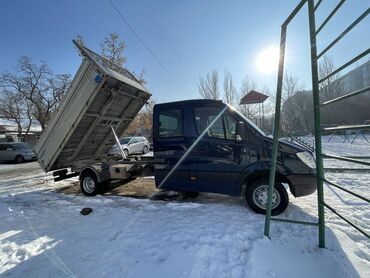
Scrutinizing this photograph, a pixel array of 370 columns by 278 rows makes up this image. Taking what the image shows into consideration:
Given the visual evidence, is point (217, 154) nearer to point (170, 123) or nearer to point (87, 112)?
point (170, 123)

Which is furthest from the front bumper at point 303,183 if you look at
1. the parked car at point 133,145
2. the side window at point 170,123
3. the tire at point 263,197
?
the parked car at point 133,145

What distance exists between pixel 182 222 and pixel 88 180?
136 inches

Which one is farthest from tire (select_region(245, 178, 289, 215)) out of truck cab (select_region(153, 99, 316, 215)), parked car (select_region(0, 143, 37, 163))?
parked car (select_region(0, 143, 37, 163))

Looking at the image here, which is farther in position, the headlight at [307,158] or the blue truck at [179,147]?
the blue truck at [179,147]

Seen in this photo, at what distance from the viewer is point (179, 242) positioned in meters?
3.28

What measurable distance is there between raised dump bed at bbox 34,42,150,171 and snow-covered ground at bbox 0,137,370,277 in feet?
4.92

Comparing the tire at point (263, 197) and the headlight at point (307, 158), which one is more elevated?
the headlight at point (307, 158)

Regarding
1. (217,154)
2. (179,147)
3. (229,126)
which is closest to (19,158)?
(179,147)

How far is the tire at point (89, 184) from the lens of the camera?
A: 6.07 metres

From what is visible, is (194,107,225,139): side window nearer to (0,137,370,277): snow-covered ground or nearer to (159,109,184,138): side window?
(159,109,184,138): side window

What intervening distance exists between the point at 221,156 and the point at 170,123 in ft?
4.49

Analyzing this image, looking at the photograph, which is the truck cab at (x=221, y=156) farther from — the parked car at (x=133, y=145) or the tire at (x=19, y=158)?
the tire at (x=19, y=158)

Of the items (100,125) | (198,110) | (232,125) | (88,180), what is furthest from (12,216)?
(232,125)

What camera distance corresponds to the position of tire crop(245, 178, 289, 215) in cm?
416
